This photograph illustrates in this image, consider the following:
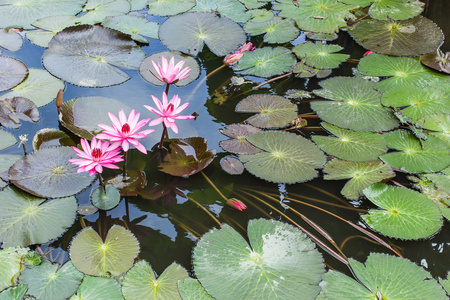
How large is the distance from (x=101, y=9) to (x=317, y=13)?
81.8 inches

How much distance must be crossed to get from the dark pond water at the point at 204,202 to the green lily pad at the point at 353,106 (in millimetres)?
137

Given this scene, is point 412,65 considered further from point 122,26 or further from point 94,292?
point 94,292

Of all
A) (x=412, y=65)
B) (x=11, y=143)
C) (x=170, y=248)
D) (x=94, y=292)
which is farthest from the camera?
(x=412, y=65)

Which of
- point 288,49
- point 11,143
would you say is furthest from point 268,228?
point 288,49

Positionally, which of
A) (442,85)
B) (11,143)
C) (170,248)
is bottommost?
(170,248)

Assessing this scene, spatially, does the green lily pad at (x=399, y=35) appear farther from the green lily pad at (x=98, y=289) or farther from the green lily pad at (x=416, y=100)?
the green lily pad at (x=98, y=289)

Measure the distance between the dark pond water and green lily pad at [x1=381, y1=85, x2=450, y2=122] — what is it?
0.60m

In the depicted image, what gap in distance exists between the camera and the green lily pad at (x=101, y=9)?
10.7ft

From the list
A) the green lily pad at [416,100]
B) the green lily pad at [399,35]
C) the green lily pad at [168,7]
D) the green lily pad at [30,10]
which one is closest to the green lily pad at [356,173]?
the green lily pad at [416,100]

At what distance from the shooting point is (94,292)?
154cm

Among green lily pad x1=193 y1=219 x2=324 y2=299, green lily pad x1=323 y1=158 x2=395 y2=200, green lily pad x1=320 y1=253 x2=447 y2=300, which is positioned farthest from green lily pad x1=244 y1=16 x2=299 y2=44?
green lily pad x1=320 y1=253 x2=447 y2=300

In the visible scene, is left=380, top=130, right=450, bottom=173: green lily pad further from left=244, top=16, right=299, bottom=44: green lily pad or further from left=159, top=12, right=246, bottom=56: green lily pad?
left=159, top=12, right=246, bottom=56: green lily pad

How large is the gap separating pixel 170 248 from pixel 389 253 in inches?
43.6

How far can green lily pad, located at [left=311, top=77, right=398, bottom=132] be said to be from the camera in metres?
2.47
